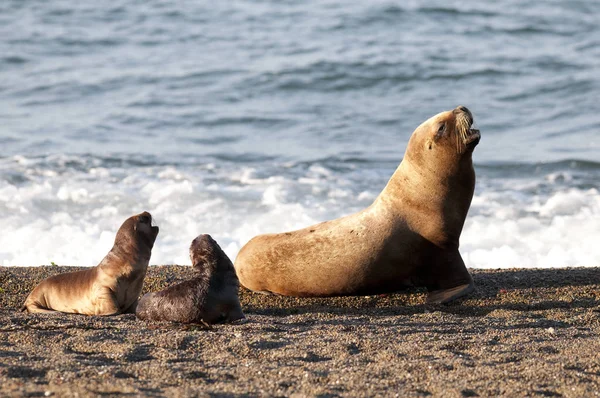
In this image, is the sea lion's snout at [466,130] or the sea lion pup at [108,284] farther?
the sea lion's snout at [466,130]

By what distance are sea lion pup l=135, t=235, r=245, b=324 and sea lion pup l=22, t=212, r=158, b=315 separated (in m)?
0.49

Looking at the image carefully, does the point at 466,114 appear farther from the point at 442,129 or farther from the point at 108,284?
the point at 108,284

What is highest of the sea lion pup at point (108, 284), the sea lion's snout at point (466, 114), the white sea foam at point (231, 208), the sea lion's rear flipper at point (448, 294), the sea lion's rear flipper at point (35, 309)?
the sea lion's snout at point (466, 114)

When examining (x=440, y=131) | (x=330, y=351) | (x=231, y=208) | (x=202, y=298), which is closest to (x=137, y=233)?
(x=202, y=298)

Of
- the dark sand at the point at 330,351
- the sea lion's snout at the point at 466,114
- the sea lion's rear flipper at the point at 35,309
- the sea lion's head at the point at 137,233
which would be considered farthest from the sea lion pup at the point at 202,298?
the sea lion's snout at the point at 466,114

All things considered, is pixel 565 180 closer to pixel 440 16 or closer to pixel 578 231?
pixel 578 231

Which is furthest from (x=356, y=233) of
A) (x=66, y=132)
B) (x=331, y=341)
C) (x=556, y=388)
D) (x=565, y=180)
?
(x=66, y=132)

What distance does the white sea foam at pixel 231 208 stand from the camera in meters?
10.6

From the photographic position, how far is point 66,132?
1673cm

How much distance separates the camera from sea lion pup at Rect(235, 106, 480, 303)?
737 centimetres

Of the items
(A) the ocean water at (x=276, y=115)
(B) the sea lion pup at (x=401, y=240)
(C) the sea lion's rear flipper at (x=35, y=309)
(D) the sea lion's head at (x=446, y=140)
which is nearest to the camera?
(C) the sea lion's rear flipper at (x=35, y=309)

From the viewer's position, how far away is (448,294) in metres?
7.10

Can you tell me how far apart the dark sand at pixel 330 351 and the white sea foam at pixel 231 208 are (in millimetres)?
3397

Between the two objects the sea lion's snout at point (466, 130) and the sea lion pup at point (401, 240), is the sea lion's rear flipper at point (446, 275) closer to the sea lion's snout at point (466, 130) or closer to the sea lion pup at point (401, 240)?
the sea lion pup at point (401, 240)
